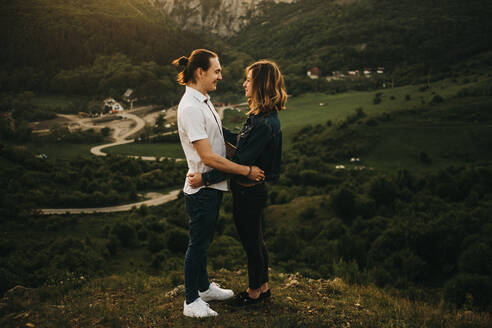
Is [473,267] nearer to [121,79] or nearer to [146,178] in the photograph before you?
[146,178]

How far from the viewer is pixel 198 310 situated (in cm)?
407

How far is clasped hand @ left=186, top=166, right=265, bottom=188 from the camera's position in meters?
3.58

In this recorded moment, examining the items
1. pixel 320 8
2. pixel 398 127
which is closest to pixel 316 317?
pixel 398 127

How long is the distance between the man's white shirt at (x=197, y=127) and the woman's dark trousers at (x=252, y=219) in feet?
0.71

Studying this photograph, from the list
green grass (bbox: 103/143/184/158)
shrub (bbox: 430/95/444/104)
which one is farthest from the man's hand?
shrub (bbox: 430/95/444/104)

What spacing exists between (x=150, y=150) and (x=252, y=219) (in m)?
71.8

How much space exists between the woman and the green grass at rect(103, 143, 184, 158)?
65.5 m

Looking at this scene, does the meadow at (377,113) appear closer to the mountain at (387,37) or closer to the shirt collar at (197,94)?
the mountain at (387,37)

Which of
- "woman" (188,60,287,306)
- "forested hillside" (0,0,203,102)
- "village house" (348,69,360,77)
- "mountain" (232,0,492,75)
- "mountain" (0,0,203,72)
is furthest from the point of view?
"mountain" (0,0,203,72)

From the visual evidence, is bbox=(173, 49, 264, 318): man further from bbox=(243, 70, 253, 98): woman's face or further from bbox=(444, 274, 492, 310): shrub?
bbox=(444, 274, 492, 310): shrub

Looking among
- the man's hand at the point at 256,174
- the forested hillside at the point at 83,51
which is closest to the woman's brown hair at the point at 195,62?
the man's hand at the point at 256,174

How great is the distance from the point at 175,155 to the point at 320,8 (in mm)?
163663

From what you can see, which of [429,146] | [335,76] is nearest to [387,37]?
[335,76]

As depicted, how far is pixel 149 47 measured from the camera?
5723 inches
